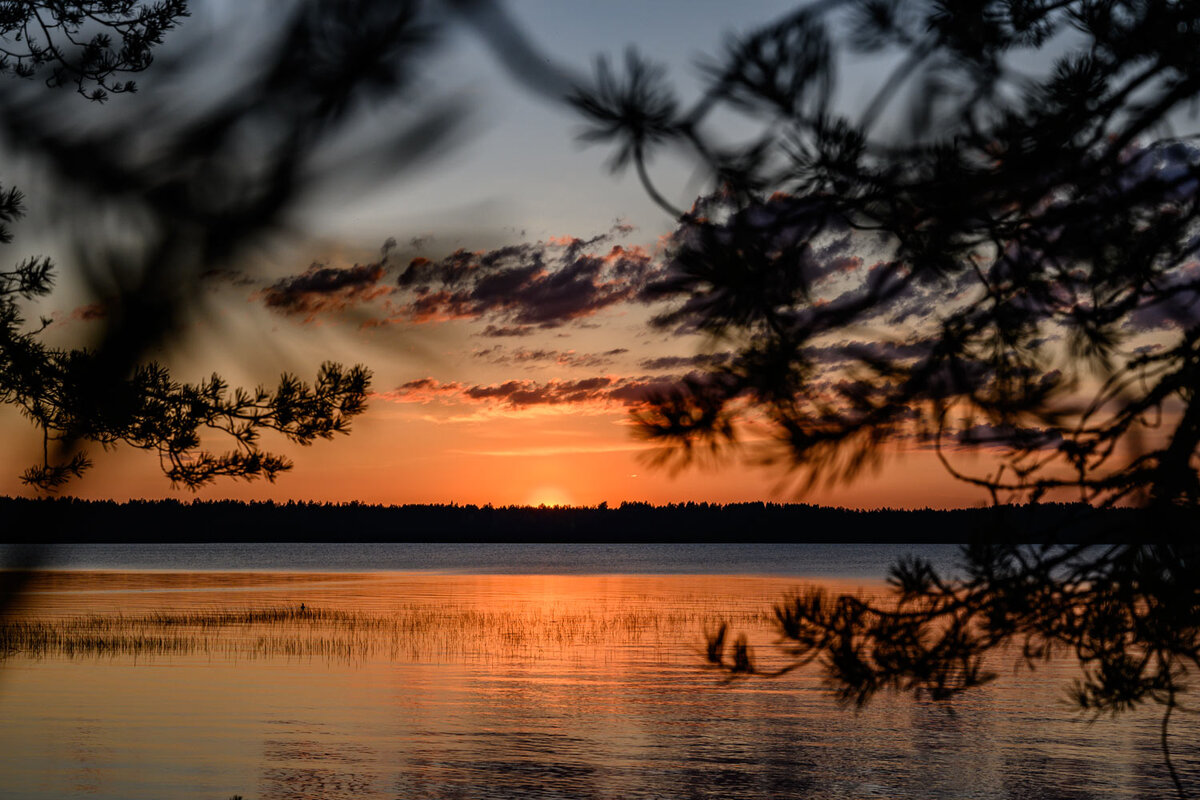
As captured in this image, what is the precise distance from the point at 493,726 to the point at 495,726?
48 millimetres

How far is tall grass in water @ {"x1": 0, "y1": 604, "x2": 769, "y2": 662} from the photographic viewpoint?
39188 millimetres

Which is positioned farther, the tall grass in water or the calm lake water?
the tall grass in water

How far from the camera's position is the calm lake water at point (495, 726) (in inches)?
792

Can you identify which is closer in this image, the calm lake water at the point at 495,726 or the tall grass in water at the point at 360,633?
the calm lake water at the point at 495,726

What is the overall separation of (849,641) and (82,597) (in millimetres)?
73463

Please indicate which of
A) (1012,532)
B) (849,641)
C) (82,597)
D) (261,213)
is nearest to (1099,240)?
(1012,532)

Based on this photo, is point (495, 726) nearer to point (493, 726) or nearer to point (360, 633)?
point (493, 726)

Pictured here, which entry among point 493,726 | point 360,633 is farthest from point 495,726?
point 360,633

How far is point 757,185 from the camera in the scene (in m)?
3.91

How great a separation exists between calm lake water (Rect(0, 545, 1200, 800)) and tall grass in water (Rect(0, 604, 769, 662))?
0.25 meters

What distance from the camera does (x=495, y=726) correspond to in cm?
2559

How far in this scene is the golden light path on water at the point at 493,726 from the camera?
2014cm

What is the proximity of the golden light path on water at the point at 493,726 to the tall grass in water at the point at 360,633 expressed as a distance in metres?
0.28

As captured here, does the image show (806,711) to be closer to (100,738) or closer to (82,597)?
(100,738)
